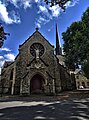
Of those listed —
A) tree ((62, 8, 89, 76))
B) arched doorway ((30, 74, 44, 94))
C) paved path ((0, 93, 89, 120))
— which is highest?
tree ((62, 8, 89, 76))

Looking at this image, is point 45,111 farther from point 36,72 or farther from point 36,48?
point 36,48

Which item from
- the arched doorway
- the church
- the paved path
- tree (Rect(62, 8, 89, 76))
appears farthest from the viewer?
the arched doorway

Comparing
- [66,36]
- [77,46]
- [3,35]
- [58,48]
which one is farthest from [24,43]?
[58,48]

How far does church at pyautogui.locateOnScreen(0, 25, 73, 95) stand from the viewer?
24.8 metres

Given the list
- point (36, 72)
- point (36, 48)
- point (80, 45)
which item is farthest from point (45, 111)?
point (36, 48)

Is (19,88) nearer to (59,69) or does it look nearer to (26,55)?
(26,55)

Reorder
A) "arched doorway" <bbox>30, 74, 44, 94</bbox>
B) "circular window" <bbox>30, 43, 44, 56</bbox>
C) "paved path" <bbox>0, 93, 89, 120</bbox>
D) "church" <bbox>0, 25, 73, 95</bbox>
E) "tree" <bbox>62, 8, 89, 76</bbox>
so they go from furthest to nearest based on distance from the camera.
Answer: "circular window" <bbox>30, 43, 44, 56</bbox>, "arched doorway" <bbox>30, 74, 44, 94</bbox>, "church" <bbox>0, 25, 73, 95</bbox>, "tree" <bbox>62, 8, 89, 76</bbox>, "paved path" <bbox>0, 93, 89, 120</bbox>

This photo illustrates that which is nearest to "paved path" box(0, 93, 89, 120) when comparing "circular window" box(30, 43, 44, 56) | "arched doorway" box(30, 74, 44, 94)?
"arched doorway" box(30, 74, 44, 94)

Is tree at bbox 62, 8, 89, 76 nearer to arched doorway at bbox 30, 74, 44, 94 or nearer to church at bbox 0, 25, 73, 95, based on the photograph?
church at bbox 0, 25, 73, 95

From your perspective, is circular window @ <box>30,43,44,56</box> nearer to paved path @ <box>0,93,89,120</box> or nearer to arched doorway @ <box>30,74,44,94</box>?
arched doorway @ <box>30,74,44,94</box>

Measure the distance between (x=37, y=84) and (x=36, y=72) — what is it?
2843 millimetres

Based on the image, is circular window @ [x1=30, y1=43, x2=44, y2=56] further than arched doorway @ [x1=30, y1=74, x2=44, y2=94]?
Yes

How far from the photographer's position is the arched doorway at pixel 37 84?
26078mm

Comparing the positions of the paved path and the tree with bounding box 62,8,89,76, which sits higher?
the tree with bounding box 62,8,89,76
